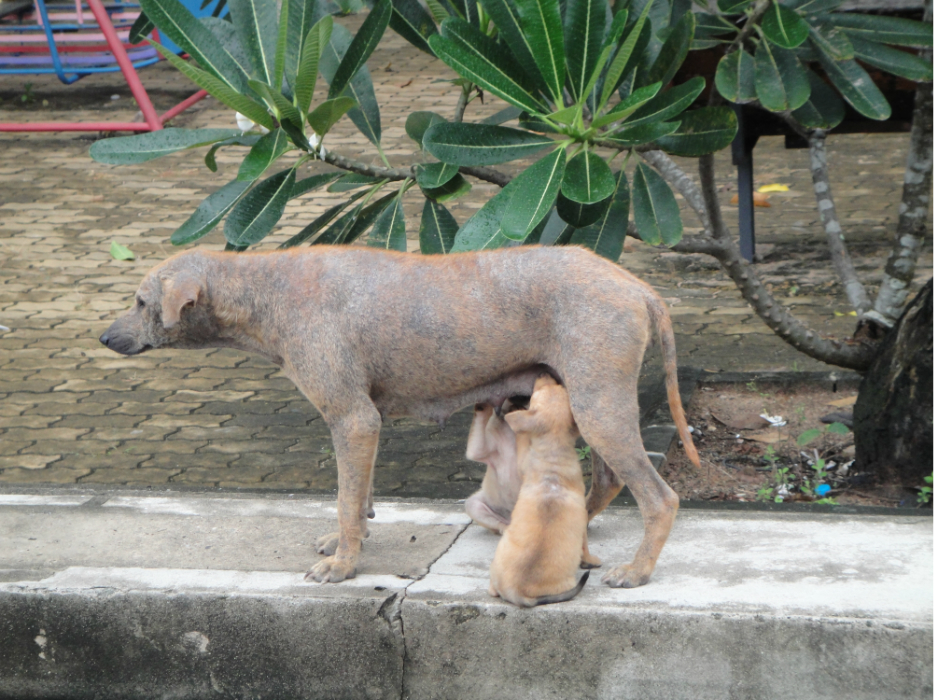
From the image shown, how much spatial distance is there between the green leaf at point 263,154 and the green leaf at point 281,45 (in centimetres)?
18

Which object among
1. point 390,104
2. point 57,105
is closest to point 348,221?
point 390,104

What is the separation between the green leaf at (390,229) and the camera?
13.8 feet

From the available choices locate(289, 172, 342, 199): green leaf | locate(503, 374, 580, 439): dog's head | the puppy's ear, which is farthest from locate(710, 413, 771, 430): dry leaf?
locate(289, 172, 342, 199): green leaf

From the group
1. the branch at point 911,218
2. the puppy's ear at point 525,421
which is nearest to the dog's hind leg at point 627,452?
the puppy's ear at point 525,421

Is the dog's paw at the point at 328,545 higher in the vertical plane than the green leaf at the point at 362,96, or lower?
lower

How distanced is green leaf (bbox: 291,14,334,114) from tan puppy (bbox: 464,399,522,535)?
4.01 ft

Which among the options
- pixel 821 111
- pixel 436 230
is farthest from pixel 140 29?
pixel 821 111

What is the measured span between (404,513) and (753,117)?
4.75 m

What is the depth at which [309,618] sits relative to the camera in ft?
11.1

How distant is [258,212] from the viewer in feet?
12.9

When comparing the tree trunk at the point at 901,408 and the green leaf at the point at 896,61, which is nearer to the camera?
the green leaf at the point at 896,61

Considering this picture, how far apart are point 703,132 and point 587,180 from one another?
59cm

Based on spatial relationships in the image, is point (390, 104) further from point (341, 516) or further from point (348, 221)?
point (341, 516)

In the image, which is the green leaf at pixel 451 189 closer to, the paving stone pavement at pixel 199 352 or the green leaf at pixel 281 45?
the green leaf at pixel 281 45
